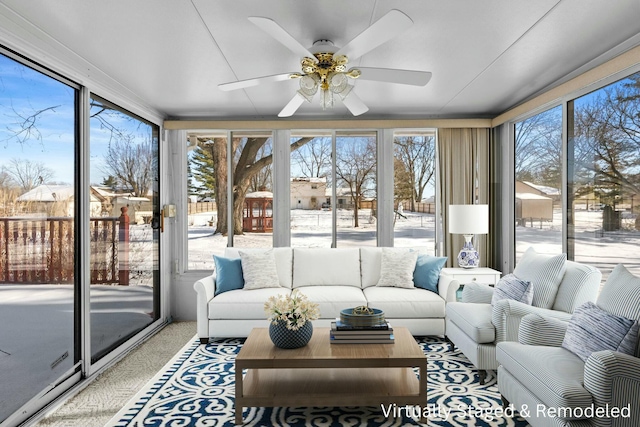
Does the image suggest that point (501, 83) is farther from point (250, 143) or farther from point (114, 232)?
point (114, 232)

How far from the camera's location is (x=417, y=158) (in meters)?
5.59

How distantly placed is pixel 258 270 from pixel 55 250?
2024mm

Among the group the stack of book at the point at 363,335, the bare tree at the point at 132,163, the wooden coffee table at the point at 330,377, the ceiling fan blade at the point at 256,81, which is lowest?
the wooden coffee table at the point at 330,377

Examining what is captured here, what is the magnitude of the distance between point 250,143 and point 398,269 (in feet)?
7.74

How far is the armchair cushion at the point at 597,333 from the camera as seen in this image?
2.26 meters

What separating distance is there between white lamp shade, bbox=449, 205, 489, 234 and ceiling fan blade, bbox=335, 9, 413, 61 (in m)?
2.71

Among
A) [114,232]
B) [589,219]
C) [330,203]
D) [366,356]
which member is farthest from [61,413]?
[589,219]

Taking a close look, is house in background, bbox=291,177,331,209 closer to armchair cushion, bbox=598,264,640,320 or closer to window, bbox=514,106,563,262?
window, bbox=514,106,563,262

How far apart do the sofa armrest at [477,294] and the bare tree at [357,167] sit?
183 centimetres

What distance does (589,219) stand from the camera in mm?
3719

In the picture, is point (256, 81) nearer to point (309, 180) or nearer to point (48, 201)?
point (48, 201)

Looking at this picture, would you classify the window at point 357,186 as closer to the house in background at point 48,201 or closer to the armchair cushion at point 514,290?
the armchair cushion at point 514,290

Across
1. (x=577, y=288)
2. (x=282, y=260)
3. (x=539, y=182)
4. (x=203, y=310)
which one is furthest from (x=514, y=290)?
(x=203, y=310)

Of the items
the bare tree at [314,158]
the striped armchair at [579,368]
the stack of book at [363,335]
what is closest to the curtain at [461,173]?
the bare tree at [314,158]
